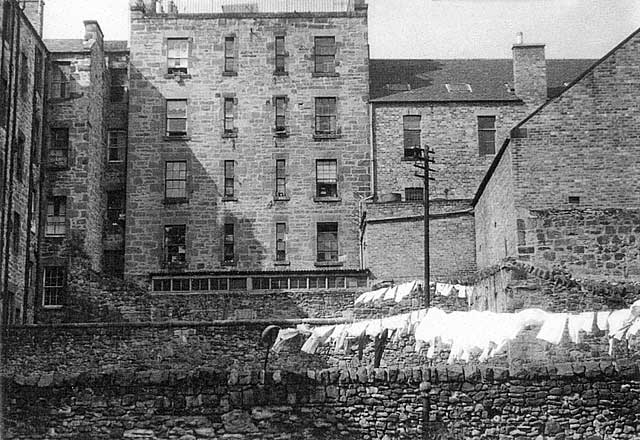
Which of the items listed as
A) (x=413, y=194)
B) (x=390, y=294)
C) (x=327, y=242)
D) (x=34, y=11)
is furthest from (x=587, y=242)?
(x=34, y=11)

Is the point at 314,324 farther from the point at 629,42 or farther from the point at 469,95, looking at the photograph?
the point at 469,95

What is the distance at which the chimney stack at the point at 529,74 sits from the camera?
44.7 meters

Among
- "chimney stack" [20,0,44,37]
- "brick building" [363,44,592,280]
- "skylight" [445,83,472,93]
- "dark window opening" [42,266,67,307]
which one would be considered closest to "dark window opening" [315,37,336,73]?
"brick building" [363,44,592,280]

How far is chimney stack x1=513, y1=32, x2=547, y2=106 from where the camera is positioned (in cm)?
4469

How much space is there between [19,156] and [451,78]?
64.7 feet

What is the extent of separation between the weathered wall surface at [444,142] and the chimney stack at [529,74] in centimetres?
72

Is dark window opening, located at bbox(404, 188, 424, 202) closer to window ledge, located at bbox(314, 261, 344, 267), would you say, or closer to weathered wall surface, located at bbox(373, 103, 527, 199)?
weathered wall surface, located at bbox(373, 103, 527, 199)

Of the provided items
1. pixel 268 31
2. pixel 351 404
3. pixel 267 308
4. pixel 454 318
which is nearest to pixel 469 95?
pixel 268 31

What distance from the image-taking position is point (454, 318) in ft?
63.8

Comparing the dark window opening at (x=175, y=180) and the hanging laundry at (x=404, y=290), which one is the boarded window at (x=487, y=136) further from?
the dark window opening at (x=175, y=180)

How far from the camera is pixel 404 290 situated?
3444cm

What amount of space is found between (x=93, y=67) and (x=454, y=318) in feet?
89.7

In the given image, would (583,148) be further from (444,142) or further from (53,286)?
(53,286)

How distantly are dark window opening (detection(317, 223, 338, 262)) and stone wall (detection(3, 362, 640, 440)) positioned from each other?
28.6m
